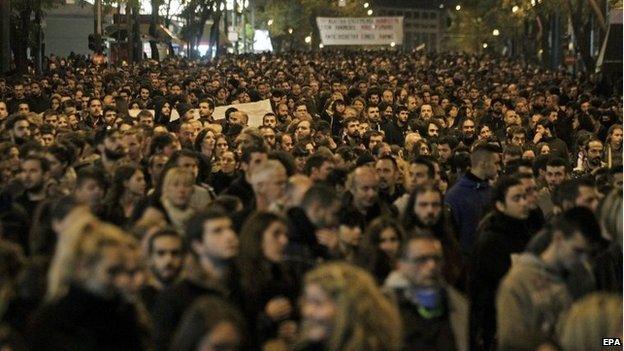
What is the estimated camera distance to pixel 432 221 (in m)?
9.55

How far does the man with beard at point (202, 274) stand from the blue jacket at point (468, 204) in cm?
438

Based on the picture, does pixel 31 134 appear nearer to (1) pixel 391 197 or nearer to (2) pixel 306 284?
(1) pixel 391 197

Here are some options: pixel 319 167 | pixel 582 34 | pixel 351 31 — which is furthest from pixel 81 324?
pixel 351 31

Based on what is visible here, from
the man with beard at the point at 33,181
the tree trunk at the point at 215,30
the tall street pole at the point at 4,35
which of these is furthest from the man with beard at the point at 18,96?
the tree trunk at the point at 215,30

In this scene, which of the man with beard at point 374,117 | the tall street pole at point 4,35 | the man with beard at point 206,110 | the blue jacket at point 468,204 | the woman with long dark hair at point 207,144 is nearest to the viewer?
the blue jacket at point 468,204

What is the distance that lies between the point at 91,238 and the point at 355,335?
4.16 ft

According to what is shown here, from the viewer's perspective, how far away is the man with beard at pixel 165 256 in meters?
7.53

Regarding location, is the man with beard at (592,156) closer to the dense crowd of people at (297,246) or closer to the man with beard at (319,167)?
the dense crowd of people at (297,246)

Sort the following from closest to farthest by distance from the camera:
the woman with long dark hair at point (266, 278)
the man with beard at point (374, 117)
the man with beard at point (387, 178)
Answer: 1. the woman with long dark hair at point (266, 278)
2. the man with beard at point (387, 178)
3. the man with beard at point (374, 117)

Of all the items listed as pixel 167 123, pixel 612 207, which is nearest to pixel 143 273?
pixel 612 207

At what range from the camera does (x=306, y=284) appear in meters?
6.40

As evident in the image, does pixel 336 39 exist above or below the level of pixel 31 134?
above

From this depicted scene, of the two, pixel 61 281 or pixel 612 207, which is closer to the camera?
pixel 61 281

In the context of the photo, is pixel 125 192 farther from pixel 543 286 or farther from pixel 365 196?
pixel 543 286
